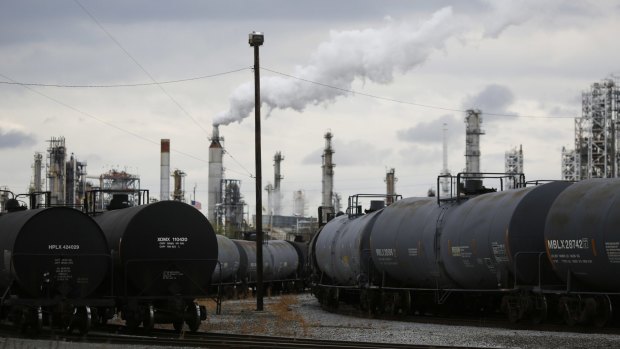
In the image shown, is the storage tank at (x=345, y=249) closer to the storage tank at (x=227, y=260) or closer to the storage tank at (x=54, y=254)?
the storage tank at (x=227, y=260)

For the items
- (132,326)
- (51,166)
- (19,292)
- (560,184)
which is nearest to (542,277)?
(560,184)

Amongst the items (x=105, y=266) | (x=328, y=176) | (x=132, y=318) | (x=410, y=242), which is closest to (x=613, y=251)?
(x=410, y=242)

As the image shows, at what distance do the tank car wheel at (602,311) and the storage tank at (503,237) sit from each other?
1974 millimetres

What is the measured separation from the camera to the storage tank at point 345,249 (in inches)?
1256

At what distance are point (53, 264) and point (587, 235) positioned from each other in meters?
11.5

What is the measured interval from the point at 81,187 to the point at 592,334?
128 metres

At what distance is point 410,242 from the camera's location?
28109mm

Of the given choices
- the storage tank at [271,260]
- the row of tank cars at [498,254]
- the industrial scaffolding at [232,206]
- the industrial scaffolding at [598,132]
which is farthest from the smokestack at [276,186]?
the row of tank cars at [498,254]

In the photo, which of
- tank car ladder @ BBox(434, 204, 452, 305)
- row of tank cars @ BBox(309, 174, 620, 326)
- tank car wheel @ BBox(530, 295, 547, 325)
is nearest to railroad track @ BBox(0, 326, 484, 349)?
row of tank cars @ BBox(309, 174, 620, 326)

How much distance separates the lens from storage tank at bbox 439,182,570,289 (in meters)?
22.5

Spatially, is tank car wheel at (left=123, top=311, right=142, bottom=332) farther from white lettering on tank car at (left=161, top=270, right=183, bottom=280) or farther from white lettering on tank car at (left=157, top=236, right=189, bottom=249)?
white lettering on tank car at (left=157, top=236, right=189, bottom=249)

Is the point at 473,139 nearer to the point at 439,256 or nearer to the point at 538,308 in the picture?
the point at 439,256

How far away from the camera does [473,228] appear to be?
24.3m

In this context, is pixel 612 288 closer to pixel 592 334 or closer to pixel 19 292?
pixel 592 334
